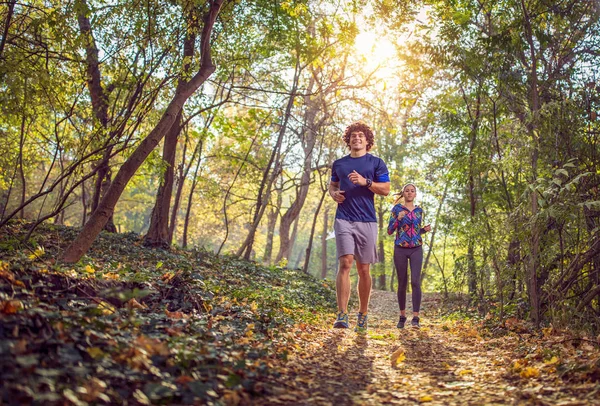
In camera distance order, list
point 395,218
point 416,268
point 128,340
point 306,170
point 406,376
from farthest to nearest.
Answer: point 306,170 < point 395,218 < point 416,268 < point 406,376 < point 128,340

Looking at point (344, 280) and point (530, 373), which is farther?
point (344, 280)

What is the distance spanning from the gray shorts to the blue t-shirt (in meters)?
0.08

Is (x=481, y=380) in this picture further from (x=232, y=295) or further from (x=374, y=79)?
(x=374, y=79)

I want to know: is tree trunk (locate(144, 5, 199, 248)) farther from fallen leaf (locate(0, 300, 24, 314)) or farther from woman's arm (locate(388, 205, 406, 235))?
fallen leaf (locate(0, 300, 24, 314))

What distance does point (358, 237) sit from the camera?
→ 6.02 meters

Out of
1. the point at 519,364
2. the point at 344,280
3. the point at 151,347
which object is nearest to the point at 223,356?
the point at 151,347

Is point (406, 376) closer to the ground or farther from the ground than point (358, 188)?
closer to the ground

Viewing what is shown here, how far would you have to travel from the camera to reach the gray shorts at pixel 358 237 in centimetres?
595

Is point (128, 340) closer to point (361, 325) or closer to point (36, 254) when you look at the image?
point (36, 254)

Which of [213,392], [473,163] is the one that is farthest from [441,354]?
[473,163]

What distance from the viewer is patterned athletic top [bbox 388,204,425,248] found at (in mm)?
7359

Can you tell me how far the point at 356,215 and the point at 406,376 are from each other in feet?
8.36

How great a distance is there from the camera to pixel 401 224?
7.44m

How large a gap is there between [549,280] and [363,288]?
228cm
